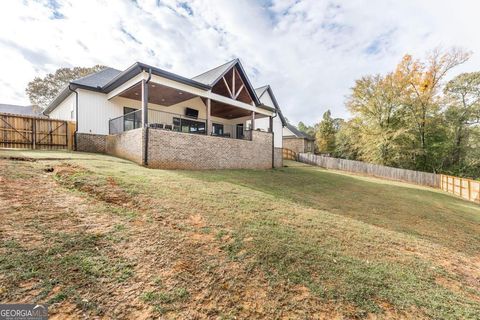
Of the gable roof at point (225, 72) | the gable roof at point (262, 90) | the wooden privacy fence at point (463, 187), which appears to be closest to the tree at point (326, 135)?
the gable roof at point (262, 90)

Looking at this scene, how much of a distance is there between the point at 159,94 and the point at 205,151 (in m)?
4.68

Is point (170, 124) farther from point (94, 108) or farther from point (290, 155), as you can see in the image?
point (290, 155)

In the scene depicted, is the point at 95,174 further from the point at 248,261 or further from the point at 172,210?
the point at 248,261

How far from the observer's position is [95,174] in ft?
17.1

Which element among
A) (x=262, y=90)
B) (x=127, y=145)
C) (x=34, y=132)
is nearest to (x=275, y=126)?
(x=262, y=90)

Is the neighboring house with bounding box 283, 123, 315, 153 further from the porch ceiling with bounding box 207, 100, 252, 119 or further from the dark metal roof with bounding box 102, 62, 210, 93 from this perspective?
the dark metal roof with bounding box 102, 62, 210, 93

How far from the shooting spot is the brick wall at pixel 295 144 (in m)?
28.5

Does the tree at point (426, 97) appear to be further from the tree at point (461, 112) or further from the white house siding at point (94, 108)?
the white house siding at point (94, 108)

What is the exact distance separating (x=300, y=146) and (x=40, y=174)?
2768cm

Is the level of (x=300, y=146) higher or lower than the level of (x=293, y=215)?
higher

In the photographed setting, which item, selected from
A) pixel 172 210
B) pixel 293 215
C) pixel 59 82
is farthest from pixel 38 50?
pixel 293 215

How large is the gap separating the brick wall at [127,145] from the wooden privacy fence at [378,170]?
21031 mm

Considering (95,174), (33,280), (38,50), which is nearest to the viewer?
(33,280)

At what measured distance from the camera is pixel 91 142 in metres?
11.3
